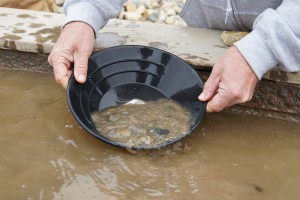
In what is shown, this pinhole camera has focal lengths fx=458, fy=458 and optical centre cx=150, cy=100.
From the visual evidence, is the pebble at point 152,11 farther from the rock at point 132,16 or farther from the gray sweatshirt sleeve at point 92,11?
the gray sweatshirt sleeve at point 92,11

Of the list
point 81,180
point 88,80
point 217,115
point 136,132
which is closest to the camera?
point 81,180

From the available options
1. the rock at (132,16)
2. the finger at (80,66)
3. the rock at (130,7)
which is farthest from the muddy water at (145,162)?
the rock at (130,7)

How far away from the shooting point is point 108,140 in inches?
79.7

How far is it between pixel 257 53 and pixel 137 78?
697 mm

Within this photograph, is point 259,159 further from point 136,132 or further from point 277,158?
point 136,132

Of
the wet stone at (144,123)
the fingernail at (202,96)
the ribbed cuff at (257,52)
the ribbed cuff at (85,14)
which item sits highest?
the ribbed cuff at (257,52)

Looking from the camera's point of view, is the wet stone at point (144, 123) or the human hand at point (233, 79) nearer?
the human hand at point (233, 79)

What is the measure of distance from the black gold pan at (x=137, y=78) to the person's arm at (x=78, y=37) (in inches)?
4.2

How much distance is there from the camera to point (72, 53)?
221cm

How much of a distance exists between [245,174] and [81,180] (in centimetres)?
72

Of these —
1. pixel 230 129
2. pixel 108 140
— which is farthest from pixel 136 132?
pixel 230 129

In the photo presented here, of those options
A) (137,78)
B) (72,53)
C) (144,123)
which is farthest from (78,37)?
(144,123)

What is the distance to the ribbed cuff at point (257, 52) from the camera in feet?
6.39

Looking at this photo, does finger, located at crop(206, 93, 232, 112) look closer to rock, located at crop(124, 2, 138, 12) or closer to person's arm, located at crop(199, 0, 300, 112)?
person's arm, located at crop(199, 0, 300, 112)
